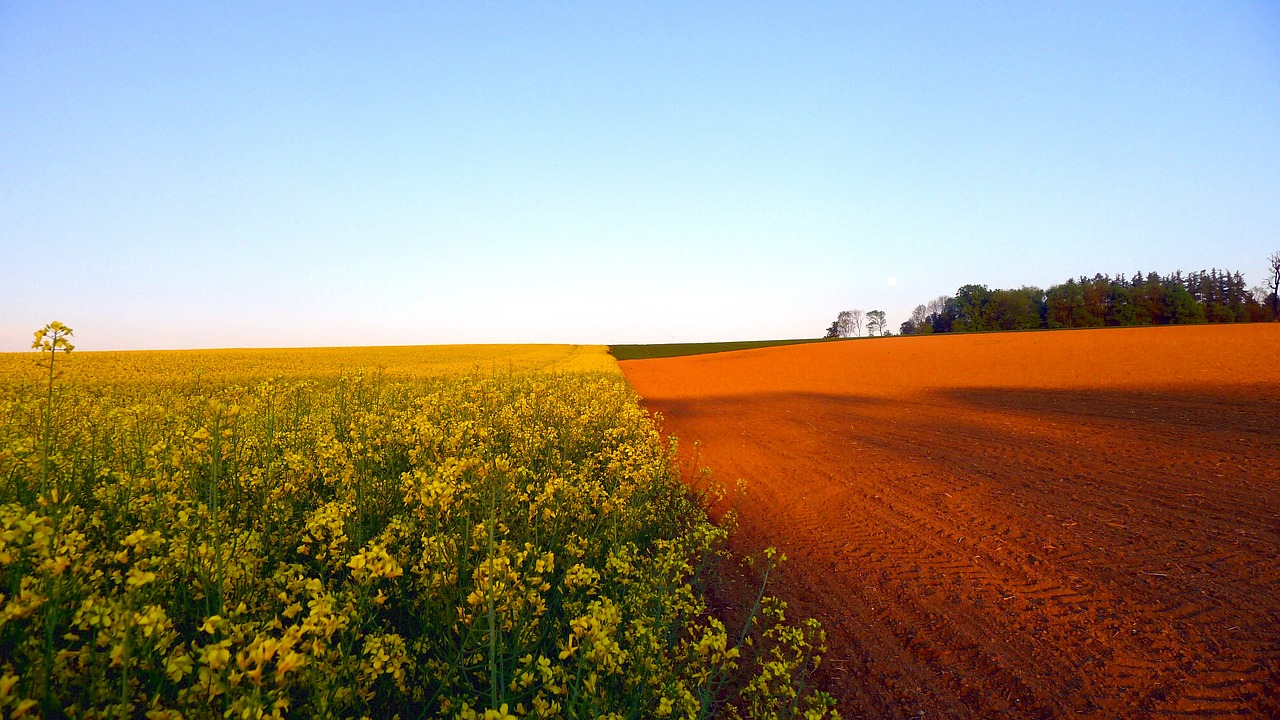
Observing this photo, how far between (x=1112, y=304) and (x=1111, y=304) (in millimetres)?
133

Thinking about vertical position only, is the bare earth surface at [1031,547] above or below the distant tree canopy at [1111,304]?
below

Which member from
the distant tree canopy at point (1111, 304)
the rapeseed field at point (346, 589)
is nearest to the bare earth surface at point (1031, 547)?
the rapeseed field at point (346, 589)

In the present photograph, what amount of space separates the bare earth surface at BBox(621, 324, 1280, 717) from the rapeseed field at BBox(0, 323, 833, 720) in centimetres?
91

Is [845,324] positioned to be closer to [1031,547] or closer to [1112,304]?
[1112,304]

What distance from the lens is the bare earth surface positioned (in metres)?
3.45

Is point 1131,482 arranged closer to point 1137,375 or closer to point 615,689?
point 615,689

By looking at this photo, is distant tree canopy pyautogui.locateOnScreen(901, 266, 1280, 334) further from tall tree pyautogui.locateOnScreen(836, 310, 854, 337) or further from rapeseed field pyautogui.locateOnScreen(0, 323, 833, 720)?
rapeseed field pyautogui.locateOnScreen(0, 323, 833, 720)

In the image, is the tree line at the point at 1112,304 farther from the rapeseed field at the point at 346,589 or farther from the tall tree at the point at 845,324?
the rapeseed field at the point at 346,589

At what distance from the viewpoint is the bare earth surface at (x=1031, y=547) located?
11.3ft

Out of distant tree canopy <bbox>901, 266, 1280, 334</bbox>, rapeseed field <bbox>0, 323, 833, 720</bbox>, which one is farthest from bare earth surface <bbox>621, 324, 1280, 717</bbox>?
distant tree canopy <bbox>901, 266, 1280, 334</bbox>

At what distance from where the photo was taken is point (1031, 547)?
5398mm

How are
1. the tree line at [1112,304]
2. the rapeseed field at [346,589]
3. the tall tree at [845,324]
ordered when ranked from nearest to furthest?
the rapeseed field at [346,589] < the tree line at [1112,304] < the tall tree at [845,324]

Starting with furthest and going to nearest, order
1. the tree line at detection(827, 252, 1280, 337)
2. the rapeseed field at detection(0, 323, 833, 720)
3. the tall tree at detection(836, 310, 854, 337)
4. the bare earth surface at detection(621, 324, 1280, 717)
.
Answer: the tall tree at detection(836, 310, 854, 337) < the tree line at detection(827, 252, 1280, 337) < the bare earth surface at detection(621, 324, 1280, 717) < the rapeseed field at detection(0, 323, 833, 720)

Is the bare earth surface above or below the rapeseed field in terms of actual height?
below
